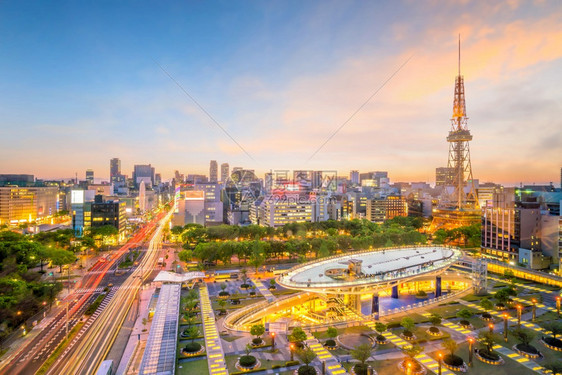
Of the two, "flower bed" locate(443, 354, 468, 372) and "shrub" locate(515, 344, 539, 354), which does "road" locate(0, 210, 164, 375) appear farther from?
"shrub" locate(515, 344, 539, 354)

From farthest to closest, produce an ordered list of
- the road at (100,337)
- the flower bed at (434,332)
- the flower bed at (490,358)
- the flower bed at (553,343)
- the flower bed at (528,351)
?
the flower bed at (434,332) < the flower bed at (553,343) < the flower bed at (528,351) < the road at (100,337) < the flower bed at (490,358)

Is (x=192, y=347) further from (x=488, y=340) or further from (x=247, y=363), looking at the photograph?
(x=488, y=340)

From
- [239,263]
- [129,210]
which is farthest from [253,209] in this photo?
[239,263]

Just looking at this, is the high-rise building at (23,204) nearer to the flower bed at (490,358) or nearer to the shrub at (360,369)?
the shrub at (360,369)

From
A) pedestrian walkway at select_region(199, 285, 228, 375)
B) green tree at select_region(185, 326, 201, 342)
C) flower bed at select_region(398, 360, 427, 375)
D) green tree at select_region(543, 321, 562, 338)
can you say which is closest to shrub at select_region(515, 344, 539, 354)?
green tree at select_region(543, 321, 562, 338)

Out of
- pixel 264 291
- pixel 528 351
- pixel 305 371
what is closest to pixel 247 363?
pixel 305 371

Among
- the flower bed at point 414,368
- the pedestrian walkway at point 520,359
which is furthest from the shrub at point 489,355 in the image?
the flower bed at point 414,368
